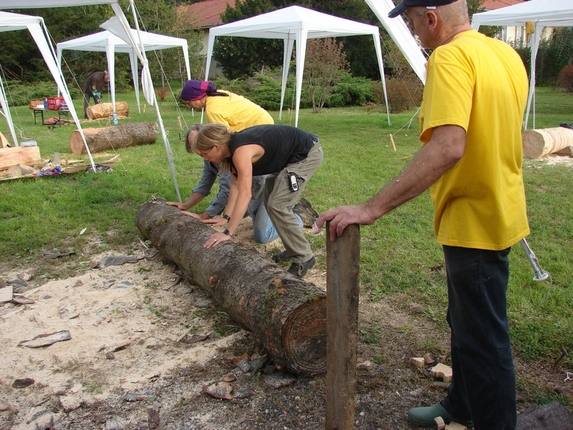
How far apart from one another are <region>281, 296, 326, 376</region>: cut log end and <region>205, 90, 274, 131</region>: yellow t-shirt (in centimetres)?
270

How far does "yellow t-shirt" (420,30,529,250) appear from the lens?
1710mm

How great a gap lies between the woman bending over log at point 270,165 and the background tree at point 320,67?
1431cm

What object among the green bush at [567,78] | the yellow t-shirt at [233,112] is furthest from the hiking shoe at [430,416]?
the green bush at [567,78]

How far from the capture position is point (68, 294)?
4.24m

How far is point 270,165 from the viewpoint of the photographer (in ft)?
13.3

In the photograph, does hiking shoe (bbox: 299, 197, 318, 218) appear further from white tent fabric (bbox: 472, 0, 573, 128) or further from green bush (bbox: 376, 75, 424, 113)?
green bush (bbox: 376, 75, 424, 113)

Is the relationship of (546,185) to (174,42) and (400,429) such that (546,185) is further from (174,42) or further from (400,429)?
(174,42)

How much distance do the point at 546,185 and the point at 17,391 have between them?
6.80 meters

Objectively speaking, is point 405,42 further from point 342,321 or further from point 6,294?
point 342,321

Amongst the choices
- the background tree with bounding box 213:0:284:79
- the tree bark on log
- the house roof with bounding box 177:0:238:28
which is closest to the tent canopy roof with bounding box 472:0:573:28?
the tree bark on log

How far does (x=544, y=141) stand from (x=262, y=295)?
7455mm

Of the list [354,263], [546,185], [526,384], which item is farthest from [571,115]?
[354,263]

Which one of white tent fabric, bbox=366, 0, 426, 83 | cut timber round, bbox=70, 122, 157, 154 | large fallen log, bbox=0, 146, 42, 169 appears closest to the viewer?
white tent fabric, bbox=366, 0, 426, 83

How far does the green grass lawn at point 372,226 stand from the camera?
12.2 feet
